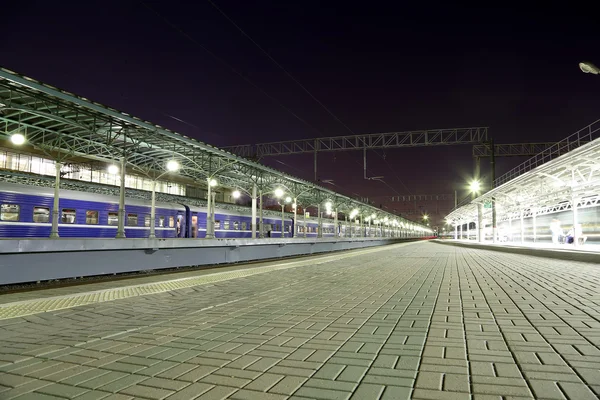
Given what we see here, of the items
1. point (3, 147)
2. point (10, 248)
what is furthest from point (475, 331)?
point (3, 147)

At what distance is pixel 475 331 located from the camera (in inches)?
185

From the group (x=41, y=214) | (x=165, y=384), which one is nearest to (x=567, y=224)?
(x=41, y=214)

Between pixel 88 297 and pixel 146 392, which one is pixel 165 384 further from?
pixel 88 297

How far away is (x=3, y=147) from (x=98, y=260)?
3170cm

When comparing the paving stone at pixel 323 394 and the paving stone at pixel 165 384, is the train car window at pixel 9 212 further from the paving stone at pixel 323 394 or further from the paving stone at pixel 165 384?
the paving stone at pixel 323 394

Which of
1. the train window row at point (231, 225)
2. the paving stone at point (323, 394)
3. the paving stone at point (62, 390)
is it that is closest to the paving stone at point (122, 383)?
the paving stone at point (62, 390)

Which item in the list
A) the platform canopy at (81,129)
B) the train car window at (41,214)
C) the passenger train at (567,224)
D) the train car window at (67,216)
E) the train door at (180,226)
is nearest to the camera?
the platform canopy at (81,129)

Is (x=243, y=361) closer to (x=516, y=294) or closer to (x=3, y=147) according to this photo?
(x=516, y=294)

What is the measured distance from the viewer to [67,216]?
54.6 feet

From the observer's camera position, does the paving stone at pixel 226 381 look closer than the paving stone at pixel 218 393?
No

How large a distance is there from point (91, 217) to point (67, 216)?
124cm

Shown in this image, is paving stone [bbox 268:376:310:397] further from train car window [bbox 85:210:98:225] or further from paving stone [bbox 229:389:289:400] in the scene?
train car window [bbox 85:210:98:225]

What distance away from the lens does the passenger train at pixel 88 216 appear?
14734mm

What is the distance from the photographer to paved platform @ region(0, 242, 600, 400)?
2.97 meters
